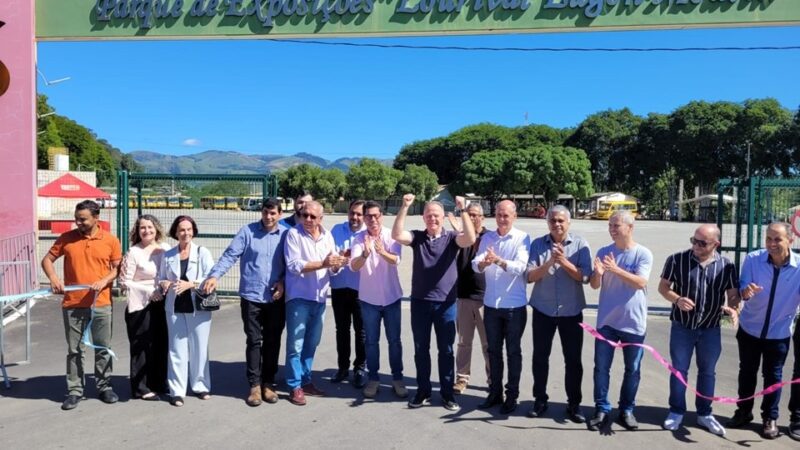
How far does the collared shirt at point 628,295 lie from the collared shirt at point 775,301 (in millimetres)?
818

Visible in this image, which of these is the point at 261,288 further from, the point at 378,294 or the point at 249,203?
the point at 249,203

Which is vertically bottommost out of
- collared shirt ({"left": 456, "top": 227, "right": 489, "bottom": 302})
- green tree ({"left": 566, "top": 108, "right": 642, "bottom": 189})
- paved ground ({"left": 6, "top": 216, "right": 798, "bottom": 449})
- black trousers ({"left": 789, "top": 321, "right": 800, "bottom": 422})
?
paved ground ({"left": 6, "top": 216, "right": 798, "bottom": 449})

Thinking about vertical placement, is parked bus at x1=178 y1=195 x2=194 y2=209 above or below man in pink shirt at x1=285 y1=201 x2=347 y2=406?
above

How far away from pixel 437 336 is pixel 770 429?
105 inches

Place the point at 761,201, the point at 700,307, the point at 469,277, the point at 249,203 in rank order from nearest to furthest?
1. the point at 700,307
2. the point at 469,277
3. the point at 761,201
4. the point at 249,203

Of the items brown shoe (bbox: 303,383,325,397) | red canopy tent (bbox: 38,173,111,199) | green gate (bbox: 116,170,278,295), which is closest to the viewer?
brown shoe (bbox: 303,383,325,397)

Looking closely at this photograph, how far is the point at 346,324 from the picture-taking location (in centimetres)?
561

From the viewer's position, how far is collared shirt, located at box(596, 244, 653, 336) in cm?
445

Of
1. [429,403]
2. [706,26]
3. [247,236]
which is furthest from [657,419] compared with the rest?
[706,26]

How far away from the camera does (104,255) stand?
16.4ft

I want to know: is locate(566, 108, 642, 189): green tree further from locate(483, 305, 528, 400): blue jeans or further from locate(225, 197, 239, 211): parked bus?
locate(483, 305, 528, 400): blue jeans

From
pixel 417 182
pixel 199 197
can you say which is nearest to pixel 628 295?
pixel 199 197

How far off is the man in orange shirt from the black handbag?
74cm

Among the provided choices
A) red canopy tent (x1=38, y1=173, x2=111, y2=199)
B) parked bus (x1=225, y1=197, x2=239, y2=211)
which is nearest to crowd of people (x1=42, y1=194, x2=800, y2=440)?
parked bus (x1=225, y1=197, x2=239, y2=211)
